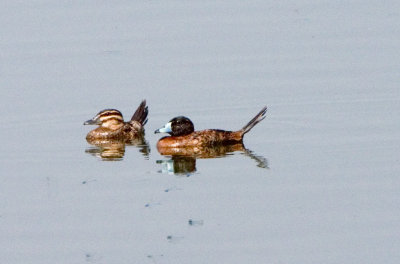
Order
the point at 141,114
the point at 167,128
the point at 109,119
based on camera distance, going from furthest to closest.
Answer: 1. the point at 141,114
2. the point at 109,119
3. the point at 167,128

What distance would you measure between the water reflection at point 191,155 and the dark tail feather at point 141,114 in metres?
1.45

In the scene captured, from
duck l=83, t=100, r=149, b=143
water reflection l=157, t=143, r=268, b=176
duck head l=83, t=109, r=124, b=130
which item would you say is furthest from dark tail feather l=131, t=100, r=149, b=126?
water reflection l=157, t=143, r=268, b=176

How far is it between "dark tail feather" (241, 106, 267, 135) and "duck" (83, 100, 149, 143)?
6.38ft

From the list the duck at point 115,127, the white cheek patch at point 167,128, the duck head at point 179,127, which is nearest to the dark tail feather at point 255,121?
the duck head at point 179,127

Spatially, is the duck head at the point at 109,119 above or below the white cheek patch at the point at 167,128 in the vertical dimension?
above

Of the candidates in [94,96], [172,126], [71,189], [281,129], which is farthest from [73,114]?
[71,189]

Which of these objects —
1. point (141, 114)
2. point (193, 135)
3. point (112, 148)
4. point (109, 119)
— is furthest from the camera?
point (141, 114)

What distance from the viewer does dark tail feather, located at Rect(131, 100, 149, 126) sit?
17.4 meters

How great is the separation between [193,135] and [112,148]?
1.31 m

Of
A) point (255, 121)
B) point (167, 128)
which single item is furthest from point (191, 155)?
point (255, 121)

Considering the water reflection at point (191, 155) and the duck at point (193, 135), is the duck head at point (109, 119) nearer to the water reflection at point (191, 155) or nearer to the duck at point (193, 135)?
the duck at point (193, 135)

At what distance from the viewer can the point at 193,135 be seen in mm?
16156

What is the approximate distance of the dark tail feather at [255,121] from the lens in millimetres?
16141

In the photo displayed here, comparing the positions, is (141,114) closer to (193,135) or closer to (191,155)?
(193,135)
